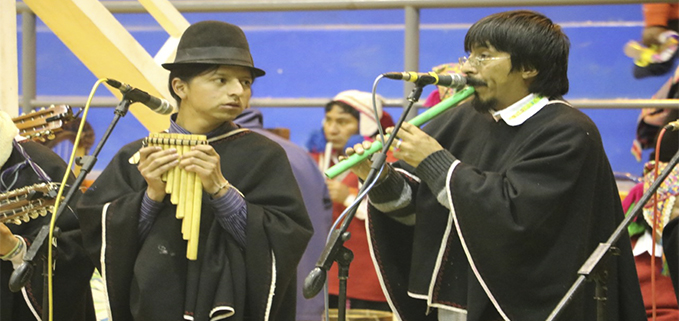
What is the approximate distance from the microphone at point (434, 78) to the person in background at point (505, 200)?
0.20 ft

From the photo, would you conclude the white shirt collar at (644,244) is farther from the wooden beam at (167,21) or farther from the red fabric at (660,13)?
the wooden beam at (167,21)

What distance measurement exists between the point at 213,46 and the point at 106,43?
4.94ft

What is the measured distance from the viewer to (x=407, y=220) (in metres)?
3.61

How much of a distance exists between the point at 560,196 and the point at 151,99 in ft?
5.11

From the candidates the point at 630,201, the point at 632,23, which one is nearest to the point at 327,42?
the point at 632,23

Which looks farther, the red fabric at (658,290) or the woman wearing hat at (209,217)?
the red fabric at (658,290)

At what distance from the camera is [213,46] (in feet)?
11.4

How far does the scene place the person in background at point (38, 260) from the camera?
12.4 feet

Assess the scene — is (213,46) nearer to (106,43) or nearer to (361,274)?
(106,43)

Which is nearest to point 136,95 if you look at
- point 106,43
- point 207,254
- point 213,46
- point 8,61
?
point 213,46

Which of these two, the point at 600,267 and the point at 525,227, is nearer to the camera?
the point at 600,267

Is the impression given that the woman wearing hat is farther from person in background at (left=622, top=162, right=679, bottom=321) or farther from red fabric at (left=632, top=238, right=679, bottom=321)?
red fabric at (left=632, top=238, right=679, bottom=321)

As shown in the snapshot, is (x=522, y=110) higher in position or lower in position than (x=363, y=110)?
lower

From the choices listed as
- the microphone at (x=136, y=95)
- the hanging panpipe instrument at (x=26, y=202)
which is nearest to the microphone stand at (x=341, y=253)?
the microphone at (x=136, y=95)
